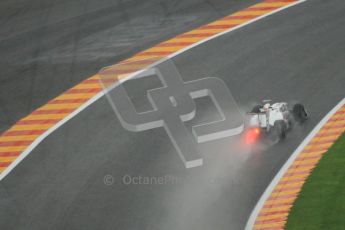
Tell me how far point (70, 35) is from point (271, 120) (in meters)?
13.6

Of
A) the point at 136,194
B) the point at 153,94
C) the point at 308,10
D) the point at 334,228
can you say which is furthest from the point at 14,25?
the point at 334,228

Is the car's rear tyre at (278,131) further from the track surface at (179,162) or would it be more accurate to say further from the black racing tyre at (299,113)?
the black racing tyre at (299,113)

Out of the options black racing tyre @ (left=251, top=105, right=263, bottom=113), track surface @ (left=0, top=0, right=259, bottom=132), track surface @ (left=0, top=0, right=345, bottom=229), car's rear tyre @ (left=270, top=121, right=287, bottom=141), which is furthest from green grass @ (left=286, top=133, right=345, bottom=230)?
track surface @ (left=0, top=0, right=259, bottom=132)

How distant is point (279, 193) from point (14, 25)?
19594 mm

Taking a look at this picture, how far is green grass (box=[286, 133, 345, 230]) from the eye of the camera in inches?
777

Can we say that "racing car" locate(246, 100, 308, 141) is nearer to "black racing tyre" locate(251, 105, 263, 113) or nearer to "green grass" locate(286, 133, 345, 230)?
"black racing tyre" locate(251, 105, 263, 113)

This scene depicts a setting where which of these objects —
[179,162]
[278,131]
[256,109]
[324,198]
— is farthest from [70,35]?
[324,198]

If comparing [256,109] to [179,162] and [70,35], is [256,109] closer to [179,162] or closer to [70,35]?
[179,162]

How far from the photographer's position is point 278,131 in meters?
24.3

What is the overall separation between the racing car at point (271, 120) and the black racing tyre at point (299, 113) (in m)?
0.44

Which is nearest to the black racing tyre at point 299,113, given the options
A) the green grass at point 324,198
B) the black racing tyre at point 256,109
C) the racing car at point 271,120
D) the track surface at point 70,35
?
the racing car at point 271,120

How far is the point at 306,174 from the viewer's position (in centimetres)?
2252

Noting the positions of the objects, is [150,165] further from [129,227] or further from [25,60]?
[25,60]

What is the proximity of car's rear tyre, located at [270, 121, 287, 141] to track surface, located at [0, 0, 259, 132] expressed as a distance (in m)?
9.56
